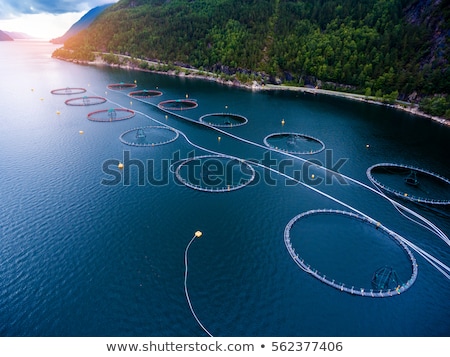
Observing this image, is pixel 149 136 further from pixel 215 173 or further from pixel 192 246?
pixel 192 246

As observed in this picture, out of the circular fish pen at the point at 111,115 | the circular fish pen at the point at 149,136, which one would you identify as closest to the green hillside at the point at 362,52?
the circular fish pen at the point at 111,115

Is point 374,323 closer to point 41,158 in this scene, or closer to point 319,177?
point 319,177

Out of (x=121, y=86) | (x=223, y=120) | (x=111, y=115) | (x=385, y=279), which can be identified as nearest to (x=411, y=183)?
(x=385, y=279)

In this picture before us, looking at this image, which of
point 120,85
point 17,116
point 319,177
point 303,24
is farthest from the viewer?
point 303,24

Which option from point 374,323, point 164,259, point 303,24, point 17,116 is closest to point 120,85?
point 17,116

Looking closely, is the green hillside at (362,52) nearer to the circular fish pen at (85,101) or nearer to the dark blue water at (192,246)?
the dark blue water at (192,246)
